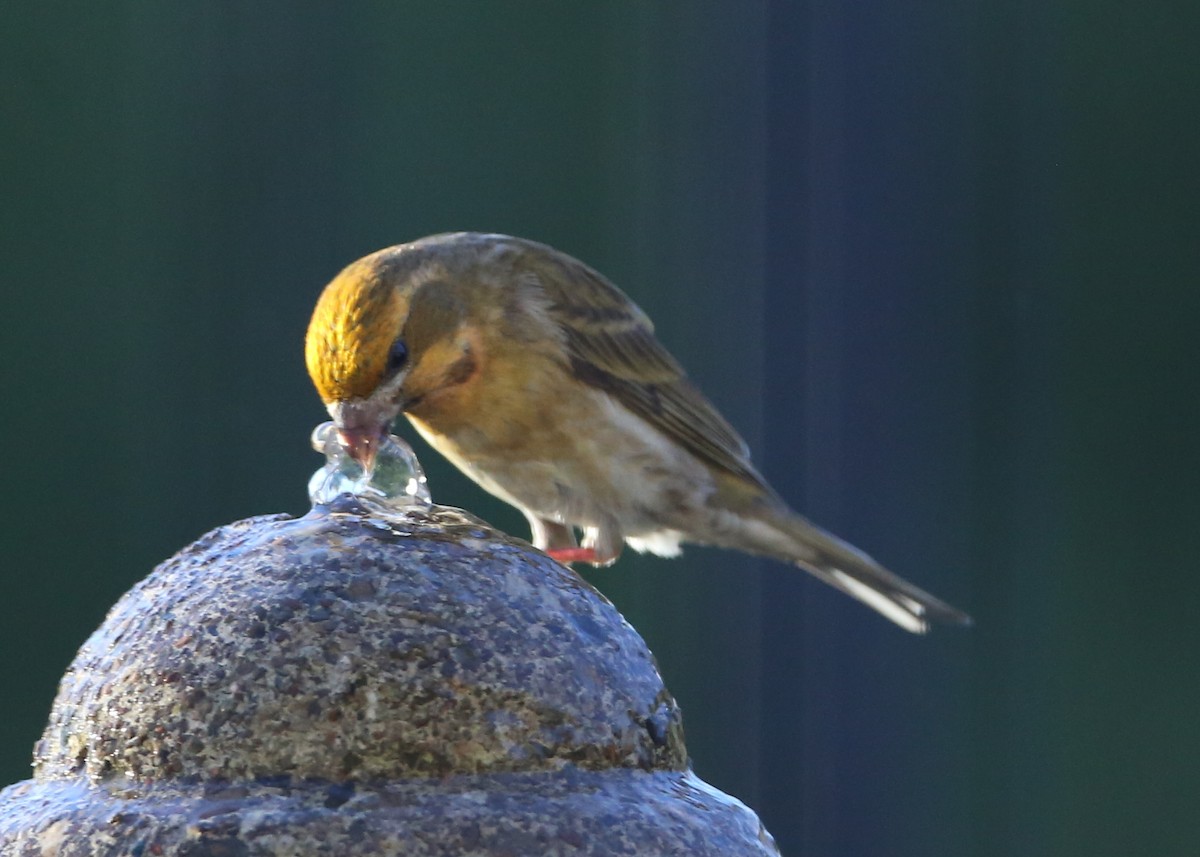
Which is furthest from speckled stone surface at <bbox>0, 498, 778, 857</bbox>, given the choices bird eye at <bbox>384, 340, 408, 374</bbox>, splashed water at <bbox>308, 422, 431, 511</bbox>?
bird eye at <bbox>384, 340, 408, 374</bbox>

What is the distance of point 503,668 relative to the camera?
63.2 inches

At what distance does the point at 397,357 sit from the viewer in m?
3.51

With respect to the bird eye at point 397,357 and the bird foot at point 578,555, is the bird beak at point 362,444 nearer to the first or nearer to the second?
the bird eye at point 397,357

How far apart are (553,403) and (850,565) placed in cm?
107

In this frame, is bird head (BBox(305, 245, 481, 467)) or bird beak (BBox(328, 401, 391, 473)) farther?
bird head (BBox(305, 245, 481, 467))

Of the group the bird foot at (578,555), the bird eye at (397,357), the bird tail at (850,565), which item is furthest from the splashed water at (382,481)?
the bird tail at (850,565)

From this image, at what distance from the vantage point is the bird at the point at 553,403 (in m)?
3.48

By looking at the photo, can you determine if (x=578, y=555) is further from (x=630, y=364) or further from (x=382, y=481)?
(x=382, y=481)

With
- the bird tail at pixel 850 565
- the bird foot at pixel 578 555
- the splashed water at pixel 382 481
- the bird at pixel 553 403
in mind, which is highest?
the splashed water at pixel 382 481

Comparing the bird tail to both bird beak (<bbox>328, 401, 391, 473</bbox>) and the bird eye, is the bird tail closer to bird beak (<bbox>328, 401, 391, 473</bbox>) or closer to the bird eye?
the bird eye

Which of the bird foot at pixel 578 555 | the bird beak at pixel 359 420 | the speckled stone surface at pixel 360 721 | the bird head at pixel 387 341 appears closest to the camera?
the speckled stone surface at pixel 360 721

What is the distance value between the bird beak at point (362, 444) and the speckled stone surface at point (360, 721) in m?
0.34

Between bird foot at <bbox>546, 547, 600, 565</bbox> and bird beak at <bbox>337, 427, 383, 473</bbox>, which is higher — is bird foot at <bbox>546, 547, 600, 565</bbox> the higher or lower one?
the lower one

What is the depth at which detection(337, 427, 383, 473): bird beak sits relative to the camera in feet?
6.91
